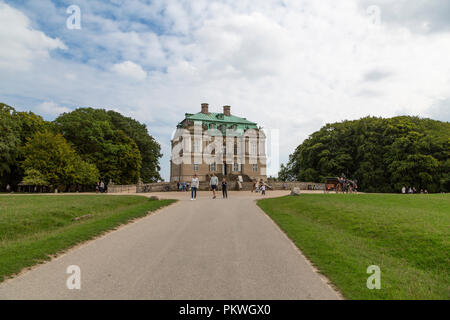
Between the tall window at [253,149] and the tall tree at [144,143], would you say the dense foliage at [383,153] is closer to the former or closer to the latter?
the tall window at [253,149]

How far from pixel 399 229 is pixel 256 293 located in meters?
7.34

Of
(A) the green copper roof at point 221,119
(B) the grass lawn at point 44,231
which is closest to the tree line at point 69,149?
(A) the green copper roof at point 221,119

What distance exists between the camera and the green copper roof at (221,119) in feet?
218

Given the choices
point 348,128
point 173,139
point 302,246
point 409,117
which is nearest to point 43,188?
point 173,139

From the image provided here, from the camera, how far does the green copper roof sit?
6632 cm

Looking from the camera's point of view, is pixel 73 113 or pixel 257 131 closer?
pixel 73 113

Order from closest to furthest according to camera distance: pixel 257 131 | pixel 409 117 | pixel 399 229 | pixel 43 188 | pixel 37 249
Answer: pixel 37 249
pixel 399 229
pixel 43 188
pixel 409 117
pixel 257 131

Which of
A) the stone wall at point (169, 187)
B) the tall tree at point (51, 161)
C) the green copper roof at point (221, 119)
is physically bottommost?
the stone wall at point (169, 187)

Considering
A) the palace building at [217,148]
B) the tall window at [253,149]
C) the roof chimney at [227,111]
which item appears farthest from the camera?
the roof chimney at [227,111]

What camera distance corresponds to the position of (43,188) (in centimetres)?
4297

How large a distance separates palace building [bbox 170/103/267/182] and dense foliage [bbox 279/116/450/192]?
9.99 metres

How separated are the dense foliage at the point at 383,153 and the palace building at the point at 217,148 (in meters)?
9.99

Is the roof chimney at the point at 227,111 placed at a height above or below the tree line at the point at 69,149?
above
